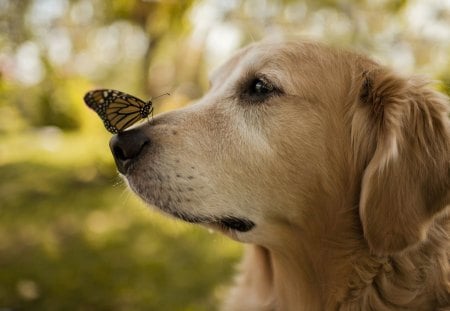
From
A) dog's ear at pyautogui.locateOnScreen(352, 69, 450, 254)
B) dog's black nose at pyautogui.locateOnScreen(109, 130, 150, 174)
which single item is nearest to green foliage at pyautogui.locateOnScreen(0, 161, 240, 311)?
dog's black nose at pyautogui.locateOnScreen(109, 130, 150, 174)

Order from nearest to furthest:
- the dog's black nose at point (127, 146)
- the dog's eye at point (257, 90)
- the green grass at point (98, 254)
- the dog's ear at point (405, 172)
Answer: the dog's ear at point (405, 172), the dog's black nose at point (127, 146), the dog's eye at point (257, 90), the green grass at point (98, 254)

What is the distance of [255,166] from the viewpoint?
2.45 m

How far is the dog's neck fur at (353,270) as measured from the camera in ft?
7.86

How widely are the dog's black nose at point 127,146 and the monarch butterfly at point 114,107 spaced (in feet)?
0.12

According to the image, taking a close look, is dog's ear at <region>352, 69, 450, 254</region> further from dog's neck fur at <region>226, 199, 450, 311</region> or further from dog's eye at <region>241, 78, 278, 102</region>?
dog's eye at <region>241, 78, 278, 102</region>

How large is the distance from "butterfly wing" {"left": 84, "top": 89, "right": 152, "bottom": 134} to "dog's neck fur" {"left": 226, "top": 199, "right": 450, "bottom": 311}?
0.85 m

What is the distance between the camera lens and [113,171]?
8578mm

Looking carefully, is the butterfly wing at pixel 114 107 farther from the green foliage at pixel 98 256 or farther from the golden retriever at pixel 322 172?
the green foliage at pixel 98 256

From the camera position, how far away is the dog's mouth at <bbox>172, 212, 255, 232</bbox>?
243cm

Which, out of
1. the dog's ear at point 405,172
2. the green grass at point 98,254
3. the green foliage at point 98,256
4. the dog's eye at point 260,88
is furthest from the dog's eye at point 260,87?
the green foliage at point 98,256

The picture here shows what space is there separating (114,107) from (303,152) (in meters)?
0.86

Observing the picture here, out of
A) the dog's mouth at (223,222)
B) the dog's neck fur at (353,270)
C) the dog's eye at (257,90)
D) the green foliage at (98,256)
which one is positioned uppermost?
the dog's eye at (257,90)

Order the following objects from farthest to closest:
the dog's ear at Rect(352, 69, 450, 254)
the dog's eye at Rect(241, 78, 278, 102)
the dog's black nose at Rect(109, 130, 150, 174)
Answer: the dog's eye at Rect(241, 78, 278, 102) < the dog's black nose at Rect(109, 130, 150, 174) < the dog's ear at Rect(352, 69, 450, 254)

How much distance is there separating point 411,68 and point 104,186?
6.20 metres
